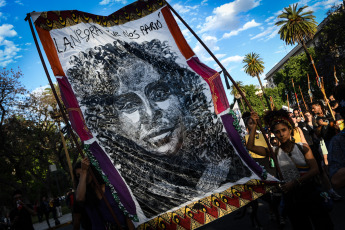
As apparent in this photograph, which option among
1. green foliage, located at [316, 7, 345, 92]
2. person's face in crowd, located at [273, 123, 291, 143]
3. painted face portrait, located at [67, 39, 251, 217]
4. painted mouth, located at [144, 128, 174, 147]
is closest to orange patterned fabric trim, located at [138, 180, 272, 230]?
painted face portrait, located at [67, 39, 251, 217]

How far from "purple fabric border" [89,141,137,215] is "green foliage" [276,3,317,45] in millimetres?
36862

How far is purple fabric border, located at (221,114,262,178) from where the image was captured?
3973 mm

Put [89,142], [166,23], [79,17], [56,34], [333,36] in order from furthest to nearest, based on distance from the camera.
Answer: [333,36], [166,23], [79,17], [56,34], [89,142]

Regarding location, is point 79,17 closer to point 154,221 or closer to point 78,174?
point 78,174

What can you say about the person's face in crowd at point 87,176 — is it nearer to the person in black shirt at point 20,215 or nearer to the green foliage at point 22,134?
the person in black shirt at point 20,215

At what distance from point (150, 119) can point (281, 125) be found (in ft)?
5.82

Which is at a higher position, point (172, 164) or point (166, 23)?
point (166, 23)

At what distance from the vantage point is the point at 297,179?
11.0ft

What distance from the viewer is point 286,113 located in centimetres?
375

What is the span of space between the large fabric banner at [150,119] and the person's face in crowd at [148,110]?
0.01m

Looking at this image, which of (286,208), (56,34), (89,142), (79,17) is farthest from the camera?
(79,17)

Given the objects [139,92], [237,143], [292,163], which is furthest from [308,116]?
[139,92]

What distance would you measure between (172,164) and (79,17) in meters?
2.63

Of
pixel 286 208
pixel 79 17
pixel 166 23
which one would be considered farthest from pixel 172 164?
pixel 79 17
